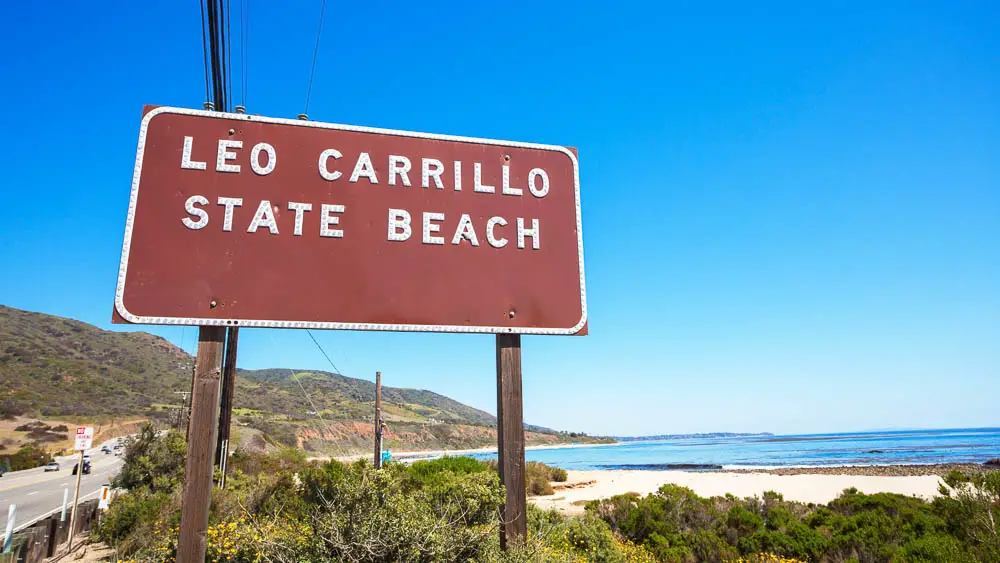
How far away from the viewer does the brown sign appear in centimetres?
379

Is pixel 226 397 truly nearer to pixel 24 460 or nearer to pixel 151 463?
pixel 151 463

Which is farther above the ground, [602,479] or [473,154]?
[473,154]

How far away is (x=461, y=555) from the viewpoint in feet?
11.4

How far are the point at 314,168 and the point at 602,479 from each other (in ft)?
97.3

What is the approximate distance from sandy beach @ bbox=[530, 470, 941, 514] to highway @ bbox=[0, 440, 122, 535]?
18.4 metres

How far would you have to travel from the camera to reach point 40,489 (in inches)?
1064

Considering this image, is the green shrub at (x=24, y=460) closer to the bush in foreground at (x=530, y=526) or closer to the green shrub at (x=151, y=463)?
the green shrub at (x=151, y=463)

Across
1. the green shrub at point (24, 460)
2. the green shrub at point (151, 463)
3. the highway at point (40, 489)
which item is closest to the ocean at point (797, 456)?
the highway at point (40, 489)

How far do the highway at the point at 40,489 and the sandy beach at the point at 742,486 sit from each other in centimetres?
1844

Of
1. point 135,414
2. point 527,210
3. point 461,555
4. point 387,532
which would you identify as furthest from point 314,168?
point 135,414

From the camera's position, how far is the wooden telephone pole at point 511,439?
3.87 meters

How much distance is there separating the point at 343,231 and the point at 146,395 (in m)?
93.9

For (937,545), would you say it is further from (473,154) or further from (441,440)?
(441,440)

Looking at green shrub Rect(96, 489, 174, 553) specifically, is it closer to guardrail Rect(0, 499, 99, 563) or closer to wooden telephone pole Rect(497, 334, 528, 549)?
guardrail Rect(0, 499, 99, 563)
